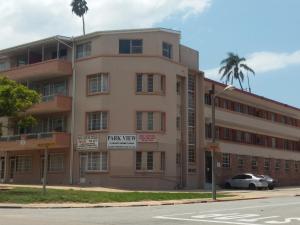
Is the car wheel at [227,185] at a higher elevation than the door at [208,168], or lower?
lower

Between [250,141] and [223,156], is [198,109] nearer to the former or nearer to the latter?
[223,156]

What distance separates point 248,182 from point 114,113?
14810 millimetres

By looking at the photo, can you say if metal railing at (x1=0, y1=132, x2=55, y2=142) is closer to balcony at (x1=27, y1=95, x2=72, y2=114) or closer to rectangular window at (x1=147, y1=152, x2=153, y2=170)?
balcony at (x1=27, y1=95, x2=72, y2=114)

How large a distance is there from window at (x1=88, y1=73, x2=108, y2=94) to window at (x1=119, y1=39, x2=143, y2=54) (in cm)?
255

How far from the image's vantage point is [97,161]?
4438cm

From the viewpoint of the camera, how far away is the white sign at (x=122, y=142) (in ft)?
142

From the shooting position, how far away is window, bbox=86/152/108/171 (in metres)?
43.9

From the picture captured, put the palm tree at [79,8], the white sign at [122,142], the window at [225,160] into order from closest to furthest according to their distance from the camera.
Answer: the white sign at [122,142]
the window at [225,160]
the palm tree at [79,8]

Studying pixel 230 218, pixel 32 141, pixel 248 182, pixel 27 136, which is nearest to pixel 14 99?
pixel 32 141

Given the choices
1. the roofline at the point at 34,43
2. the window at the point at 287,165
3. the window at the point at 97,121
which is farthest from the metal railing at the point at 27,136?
the window at the point at 287,165

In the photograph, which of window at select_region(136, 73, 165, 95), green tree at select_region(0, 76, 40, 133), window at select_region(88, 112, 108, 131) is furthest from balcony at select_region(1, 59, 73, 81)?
green tree at select_region(0, 76, 40, 133)

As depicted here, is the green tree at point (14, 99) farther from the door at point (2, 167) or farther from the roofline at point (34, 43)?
the door at point (2, 167)

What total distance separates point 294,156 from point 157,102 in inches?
1316

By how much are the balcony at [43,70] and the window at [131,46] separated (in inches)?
199
